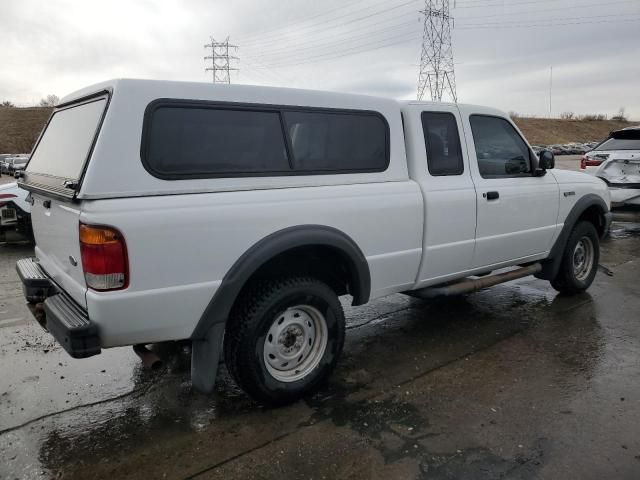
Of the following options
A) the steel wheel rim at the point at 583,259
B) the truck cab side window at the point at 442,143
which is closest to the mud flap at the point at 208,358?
the truck cab side window at the point at 442,143

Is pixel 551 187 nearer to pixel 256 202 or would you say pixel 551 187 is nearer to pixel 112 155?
pixel 256 202

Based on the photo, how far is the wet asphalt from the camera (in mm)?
2791

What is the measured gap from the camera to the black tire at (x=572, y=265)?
546cm

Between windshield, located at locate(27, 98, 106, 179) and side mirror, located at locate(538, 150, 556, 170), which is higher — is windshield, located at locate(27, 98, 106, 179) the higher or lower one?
the higher one

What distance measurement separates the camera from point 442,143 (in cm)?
421

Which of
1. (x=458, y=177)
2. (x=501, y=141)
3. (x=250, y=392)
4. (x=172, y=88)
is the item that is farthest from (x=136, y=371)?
(x=501, y=141)

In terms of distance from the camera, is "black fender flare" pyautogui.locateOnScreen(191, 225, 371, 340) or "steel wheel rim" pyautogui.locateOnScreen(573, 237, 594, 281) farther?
"steel wheel rim" pyautogui.locateOnScreen(573, 237, 594, 281)

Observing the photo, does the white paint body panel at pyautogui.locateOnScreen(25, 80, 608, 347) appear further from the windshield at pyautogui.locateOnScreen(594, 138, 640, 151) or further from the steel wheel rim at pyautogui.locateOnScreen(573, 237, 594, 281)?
the windshield at pyautogui.locateOnScreen(594, 138, 640, 151)

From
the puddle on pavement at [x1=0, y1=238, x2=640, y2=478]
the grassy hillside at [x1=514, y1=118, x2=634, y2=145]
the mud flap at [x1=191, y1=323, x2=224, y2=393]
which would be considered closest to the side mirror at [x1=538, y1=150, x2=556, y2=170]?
the puddle on pavement at [x1=0, y1=238, x2=640, y2=478]

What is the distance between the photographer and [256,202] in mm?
3049

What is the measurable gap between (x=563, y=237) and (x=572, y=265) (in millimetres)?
430

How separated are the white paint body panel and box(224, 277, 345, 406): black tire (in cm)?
31

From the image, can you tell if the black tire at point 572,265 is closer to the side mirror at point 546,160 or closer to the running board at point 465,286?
the running board at point 465,286

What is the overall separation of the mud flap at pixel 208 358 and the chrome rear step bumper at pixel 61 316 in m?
0.57
